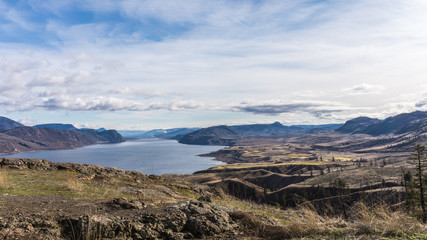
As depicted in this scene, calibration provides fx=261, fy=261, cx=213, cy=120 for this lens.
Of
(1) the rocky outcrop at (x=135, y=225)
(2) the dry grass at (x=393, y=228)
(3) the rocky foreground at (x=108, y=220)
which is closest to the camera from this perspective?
(2) the dry grass at (x=393, y=228)

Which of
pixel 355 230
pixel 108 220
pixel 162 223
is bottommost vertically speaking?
pixel 355 230

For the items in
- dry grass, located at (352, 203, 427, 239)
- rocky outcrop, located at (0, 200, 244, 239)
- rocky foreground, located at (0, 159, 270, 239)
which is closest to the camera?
dry grass, located at (352, 203, 427, 239)

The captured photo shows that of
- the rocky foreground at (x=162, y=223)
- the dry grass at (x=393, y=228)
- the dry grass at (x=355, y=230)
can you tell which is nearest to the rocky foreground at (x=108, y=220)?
the rocky foreground at (x=162, y=223)

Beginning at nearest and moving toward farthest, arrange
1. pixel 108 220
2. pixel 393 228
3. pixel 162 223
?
pixel 393 228
pixel 108 220
pixel 162 223

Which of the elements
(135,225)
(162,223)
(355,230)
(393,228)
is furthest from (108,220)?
(393,228)

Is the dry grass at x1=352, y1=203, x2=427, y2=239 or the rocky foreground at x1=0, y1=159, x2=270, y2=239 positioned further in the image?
the rocky foreground at x1=0, y1=159, x2=270, y2=239

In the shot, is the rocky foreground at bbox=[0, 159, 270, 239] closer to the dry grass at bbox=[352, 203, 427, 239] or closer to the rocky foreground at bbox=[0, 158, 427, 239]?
the rocky foreground at bbox=[0, 158, 427, 239]

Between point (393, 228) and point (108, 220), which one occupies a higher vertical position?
point (108, 220)

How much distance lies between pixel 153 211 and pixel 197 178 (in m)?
146

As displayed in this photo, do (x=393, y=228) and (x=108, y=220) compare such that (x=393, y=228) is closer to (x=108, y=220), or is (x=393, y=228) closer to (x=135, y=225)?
(x=135, y=225)

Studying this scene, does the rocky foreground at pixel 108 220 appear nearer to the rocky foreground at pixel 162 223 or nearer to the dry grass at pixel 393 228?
the rocky foreground at pixel 162 223

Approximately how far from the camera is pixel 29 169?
779 inches

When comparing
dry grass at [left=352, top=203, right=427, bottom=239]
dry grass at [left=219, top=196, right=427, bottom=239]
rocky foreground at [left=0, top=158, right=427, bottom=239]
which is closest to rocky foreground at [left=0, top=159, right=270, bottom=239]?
rocky foreground at [left=0, top=158, right=427, bottom=239]

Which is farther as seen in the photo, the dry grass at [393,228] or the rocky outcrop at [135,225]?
the rocky outcrop at [135,225]
